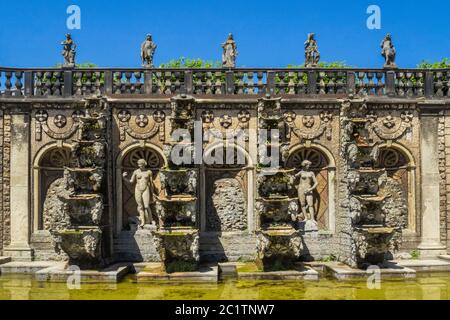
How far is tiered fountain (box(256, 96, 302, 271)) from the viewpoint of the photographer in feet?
40.7

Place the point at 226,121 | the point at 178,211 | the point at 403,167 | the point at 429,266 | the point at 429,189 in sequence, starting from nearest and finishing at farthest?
the point at 178,211 → the point at 429,266 → the point at 226,121 → the point at 429,189 → the point at 403,167

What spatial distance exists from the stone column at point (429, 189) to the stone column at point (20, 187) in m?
12.6

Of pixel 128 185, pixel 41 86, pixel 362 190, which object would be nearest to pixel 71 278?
pixel 128 185

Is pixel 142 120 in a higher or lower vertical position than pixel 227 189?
higher

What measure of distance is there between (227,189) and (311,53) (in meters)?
5.40

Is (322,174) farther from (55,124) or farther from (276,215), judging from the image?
(55,124)

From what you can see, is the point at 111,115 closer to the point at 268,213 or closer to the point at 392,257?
the point at 268,213

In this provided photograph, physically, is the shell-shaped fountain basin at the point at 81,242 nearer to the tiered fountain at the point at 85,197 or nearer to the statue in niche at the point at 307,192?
the tiered fountain at the point at 85,197

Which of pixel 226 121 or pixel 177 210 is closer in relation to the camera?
pixel 177 210

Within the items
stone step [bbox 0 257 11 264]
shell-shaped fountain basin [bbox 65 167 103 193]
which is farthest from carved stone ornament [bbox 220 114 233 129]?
stone step [bbox 0 257 11 264]

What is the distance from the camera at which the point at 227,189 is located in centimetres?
1486

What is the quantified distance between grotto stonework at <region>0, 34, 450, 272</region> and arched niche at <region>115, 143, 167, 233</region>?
0.11ft

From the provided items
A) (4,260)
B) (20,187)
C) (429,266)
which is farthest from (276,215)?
(4,260)

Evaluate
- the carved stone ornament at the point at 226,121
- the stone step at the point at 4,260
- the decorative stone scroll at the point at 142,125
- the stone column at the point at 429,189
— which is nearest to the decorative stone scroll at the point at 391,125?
the stone column at the point at 429,189
